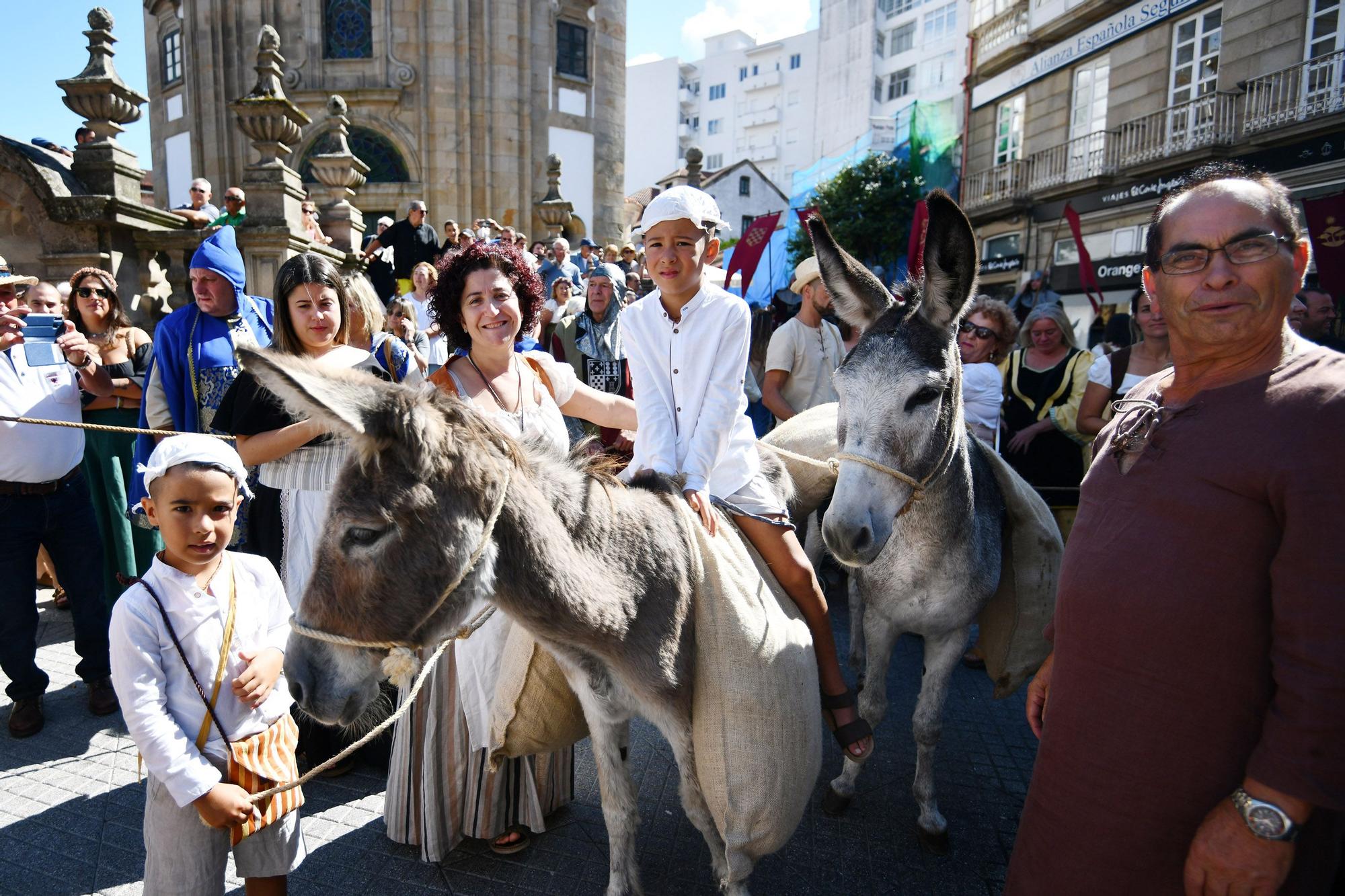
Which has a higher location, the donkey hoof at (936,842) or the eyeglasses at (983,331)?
the eyeglasses at (983,331)

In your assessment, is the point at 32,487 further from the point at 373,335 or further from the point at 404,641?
the point at 404,641

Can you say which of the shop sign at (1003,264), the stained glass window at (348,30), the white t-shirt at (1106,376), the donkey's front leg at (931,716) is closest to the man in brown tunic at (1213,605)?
the donkey's front leg at (931,716)

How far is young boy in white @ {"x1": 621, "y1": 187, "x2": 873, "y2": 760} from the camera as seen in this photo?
261 centimetres

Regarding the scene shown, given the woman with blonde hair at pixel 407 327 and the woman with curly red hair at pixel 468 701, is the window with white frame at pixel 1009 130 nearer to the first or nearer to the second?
the woman with blonde hair at pixel 407 327

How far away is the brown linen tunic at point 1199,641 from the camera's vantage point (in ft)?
4.22

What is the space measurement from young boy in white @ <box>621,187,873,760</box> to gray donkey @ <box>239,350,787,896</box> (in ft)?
1.30

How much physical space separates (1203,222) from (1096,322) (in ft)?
42.6

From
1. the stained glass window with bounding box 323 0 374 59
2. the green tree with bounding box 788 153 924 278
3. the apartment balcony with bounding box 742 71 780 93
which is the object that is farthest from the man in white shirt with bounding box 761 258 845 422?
the apartment balcony with bounding box 742 71 780 93

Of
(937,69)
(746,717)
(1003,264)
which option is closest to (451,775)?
(746,717)

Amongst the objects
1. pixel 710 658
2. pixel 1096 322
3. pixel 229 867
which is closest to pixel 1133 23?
pixel 1096 322

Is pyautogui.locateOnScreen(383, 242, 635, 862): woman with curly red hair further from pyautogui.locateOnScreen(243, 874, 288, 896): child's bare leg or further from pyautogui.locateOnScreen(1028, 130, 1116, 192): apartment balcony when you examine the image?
pyautogui.locateOnScreen(1028, 130, 1116, 192): apartment balcony

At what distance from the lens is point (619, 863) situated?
2.58 m

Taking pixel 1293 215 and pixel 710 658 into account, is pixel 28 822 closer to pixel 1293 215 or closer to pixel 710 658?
pixel 710 658

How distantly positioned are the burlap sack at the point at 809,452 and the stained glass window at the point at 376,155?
22.1m
